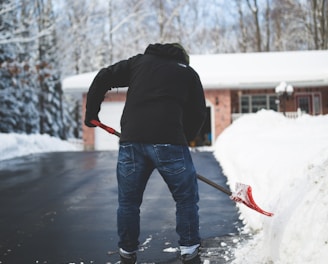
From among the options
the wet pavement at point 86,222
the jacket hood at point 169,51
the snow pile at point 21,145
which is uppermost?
the jacket hood at point 169,51

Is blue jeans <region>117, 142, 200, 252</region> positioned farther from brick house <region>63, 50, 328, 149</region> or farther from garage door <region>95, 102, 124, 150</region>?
garage door <region>95, 102, 124, 150</region>

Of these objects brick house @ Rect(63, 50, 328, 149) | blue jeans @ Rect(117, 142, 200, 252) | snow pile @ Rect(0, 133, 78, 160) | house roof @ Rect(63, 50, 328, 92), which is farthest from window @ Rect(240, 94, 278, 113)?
blue jeans @ Rect(117, 142, 200, 252)

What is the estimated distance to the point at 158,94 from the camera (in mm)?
2736

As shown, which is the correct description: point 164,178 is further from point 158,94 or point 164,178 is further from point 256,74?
point 256,74

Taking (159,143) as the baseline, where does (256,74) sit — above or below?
above

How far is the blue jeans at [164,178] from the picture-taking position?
270cm

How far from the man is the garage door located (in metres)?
15.6

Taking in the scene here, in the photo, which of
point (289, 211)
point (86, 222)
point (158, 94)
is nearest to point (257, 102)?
point (86, 222)

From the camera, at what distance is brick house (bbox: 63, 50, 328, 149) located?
18359 millimetres

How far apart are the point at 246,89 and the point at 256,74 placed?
156 centimetres

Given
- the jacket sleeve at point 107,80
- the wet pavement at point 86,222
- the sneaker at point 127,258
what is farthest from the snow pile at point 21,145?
the sneaker at point 127,258

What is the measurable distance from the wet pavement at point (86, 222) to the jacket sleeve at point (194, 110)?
43.5 inches

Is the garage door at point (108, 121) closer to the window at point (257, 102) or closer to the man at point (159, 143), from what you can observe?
the window at point (257, 102)

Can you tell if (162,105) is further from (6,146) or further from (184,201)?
(6,146)
